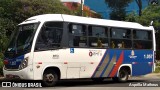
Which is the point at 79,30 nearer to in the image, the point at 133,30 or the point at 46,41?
the point at 46,41

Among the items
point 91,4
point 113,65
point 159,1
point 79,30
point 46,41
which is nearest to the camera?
point 46,41

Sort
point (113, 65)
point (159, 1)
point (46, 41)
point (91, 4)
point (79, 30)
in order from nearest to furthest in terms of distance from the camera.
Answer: point (46, 41) → point (79, 30) → point (113, 65) → point (159, 1) → point (91, 4)

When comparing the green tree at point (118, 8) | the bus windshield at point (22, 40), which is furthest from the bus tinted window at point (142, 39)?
the green tree at point (118, 8)

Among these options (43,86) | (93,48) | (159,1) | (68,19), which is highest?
(159,1)

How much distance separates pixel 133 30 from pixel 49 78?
232 inches

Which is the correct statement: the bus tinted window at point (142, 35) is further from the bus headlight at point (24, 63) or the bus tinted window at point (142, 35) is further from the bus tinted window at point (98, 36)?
the bus headlight at point (24, 63)

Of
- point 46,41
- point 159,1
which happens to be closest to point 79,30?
point 46,41

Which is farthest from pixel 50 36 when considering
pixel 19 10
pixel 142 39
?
pixel 19 10

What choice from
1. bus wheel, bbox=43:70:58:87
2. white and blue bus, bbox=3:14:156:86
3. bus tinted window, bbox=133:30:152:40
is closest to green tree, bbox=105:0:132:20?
bus tinted window, bbox=133:30:152:40

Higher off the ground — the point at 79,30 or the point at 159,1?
the point at 159,1

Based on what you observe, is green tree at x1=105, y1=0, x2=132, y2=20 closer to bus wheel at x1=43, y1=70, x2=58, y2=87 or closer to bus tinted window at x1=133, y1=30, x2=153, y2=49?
bus tinted window at x1=133, y1=30, x2=153, y2=49

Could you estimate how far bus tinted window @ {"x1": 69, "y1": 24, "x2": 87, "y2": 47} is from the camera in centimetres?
1704

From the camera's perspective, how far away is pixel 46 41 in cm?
1619

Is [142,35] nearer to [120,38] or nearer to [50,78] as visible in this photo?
[120,38]
